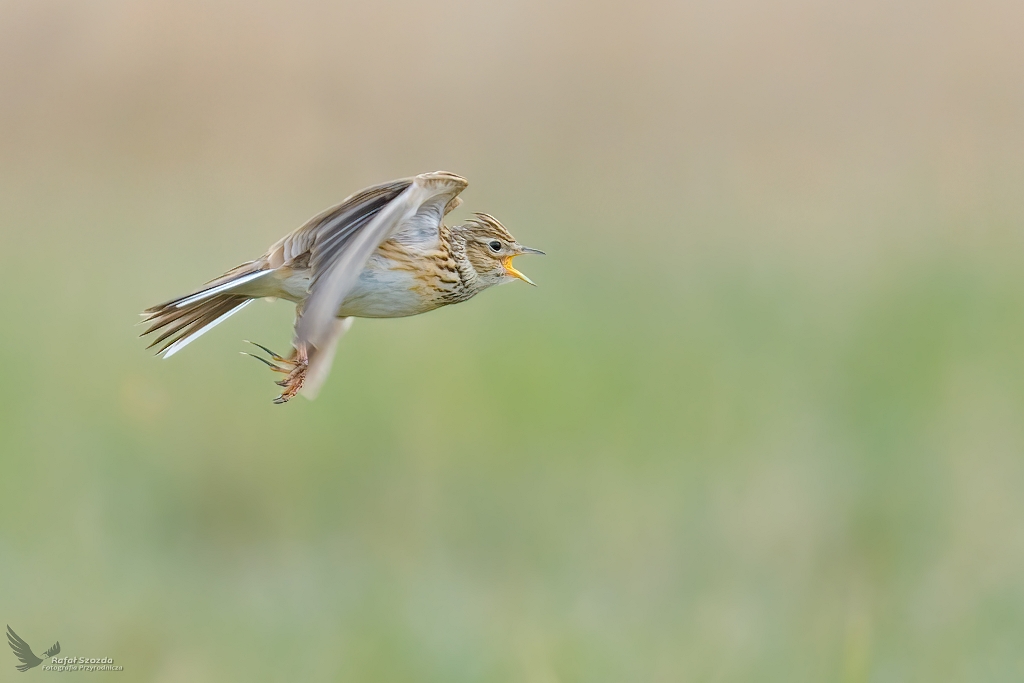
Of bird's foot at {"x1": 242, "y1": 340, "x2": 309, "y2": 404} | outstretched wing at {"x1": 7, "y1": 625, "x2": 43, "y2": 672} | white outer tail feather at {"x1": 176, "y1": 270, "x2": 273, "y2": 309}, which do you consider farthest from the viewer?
outstretched wing at {"x1": 7, "y1": 625, "x2": 43, "y2": 672}

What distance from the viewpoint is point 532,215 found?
6.64 m

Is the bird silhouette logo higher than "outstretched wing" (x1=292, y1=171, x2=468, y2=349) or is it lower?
lower

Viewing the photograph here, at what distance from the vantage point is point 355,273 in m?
2.76

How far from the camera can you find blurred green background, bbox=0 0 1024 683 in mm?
4445

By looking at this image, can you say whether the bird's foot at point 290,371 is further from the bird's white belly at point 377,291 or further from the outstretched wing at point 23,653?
the outstretched wing at point 23,653

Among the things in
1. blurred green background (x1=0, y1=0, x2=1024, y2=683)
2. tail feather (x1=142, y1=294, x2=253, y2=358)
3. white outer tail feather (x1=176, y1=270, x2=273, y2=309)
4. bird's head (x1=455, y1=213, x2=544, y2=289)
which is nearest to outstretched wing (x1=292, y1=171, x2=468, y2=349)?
white outer tail feather (x1=176, y1=270, x2=273, y2=309)

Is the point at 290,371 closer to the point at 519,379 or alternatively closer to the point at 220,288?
the point at 220,288

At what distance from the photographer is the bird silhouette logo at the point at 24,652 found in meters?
3.88

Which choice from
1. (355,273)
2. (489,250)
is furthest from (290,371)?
(489,250)

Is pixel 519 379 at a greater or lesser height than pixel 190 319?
lesser

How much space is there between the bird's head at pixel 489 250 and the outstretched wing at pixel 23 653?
5.60 ft

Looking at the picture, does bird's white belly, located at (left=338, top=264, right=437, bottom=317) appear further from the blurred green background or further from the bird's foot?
the blurred green background

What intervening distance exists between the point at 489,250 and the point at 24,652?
5.92 feet

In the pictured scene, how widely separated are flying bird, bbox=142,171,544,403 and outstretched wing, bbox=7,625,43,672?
1154mm
